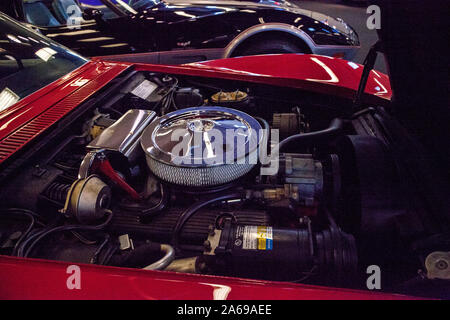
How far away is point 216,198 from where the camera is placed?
116 cm

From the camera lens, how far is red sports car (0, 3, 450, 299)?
857mm

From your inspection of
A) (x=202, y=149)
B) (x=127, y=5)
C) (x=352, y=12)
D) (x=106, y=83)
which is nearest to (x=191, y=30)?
(x=127, y=5)

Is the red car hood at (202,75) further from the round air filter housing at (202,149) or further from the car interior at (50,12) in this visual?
the car interior at (50,12)

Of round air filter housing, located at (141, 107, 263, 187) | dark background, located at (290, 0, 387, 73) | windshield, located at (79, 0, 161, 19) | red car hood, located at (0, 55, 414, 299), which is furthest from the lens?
dark background, located at (290, 0, 387, 73)

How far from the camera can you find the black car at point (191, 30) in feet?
9.91

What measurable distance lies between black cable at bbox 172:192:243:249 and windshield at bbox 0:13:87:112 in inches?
36.2

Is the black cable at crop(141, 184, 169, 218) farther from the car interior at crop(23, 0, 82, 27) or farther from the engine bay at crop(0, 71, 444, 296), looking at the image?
the car interior at crop(23, 0, 82, 27)

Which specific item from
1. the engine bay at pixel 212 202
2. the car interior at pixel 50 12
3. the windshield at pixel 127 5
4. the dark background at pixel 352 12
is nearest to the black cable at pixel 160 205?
the engine bay at pixel 212 202

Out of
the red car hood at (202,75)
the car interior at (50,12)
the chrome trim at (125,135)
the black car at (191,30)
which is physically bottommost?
the chrome trim at (125,135)

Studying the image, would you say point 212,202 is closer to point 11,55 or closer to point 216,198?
point 216,198

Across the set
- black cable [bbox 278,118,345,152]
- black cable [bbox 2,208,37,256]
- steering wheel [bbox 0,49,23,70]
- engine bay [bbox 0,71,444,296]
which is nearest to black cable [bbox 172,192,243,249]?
engine bay [bbox 0,71,444,296]

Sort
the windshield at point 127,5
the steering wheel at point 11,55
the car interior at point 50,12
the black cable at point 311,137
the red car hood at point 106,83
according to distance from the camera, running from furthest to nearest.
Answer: the car interior at point 50,12
the windshield at point 127,5
the steering wheel at point 11,55
the black cable at point 311,137
the red car hood at point 106,83

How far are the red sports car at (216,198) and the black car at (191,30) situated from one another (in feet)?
5.12
